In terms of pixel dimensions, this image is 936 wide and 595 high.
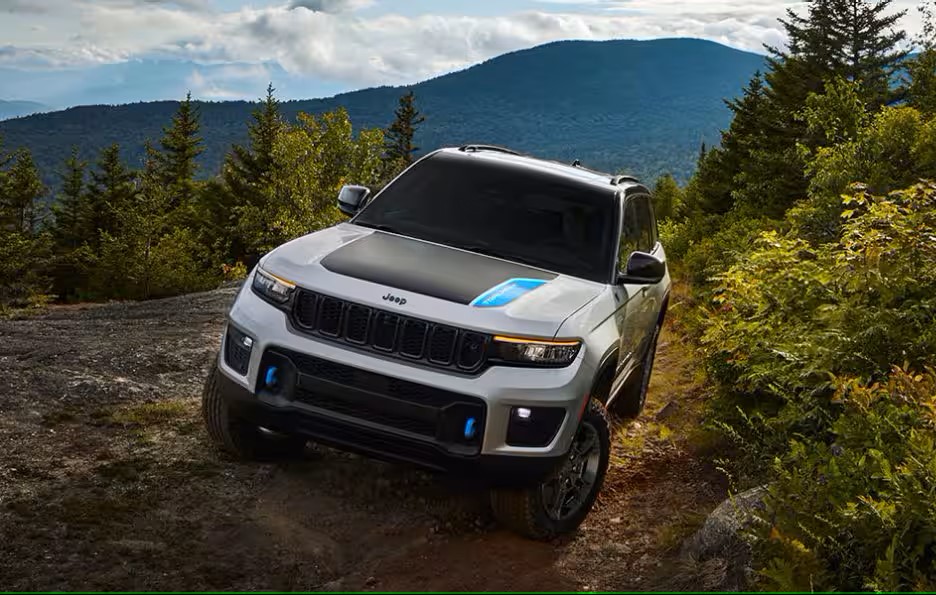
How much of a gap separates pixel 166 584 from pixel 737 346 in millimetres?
4812

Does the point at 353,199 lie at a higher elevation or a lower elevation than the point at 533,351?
higher

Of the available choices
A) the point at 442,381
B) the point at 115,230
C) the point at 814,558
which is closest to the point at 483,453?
the point at 442,381

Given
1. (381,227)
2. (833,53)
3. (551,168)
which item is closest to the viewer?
(381,227)

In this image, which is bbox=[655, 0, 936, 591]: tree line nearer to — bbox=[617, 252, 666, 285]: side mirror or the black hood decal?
bbox=[617, 252, 666, 285]: side mirror

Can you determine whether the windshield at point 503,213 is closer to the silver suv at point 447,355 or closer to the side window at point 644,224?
the silver suv at point 447,355

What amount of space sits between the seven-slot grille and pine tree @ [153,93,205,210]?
56.4 meters

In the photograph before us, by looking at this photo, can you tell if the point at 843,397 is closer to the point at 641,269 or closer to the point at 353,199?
the point at 641,269

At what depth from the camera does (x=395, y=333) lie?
14.0 ft

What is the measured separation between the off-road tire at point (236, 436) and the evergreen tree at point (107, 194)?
51.9 metres

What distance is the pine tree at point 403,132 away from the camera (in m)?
61.9

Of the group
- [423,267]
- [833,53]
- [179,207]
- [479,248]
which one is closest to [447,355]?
[423,267]

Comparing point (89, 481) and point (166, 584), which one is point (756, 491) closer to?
point (166, 584)

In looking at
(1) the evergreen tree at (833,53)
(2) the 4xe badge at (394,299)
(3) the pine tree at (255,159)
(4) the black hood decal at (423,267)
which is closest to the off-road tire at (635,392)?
(4) the black hood decal at (423,267)

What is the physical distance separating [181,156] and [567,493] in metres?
58.7
